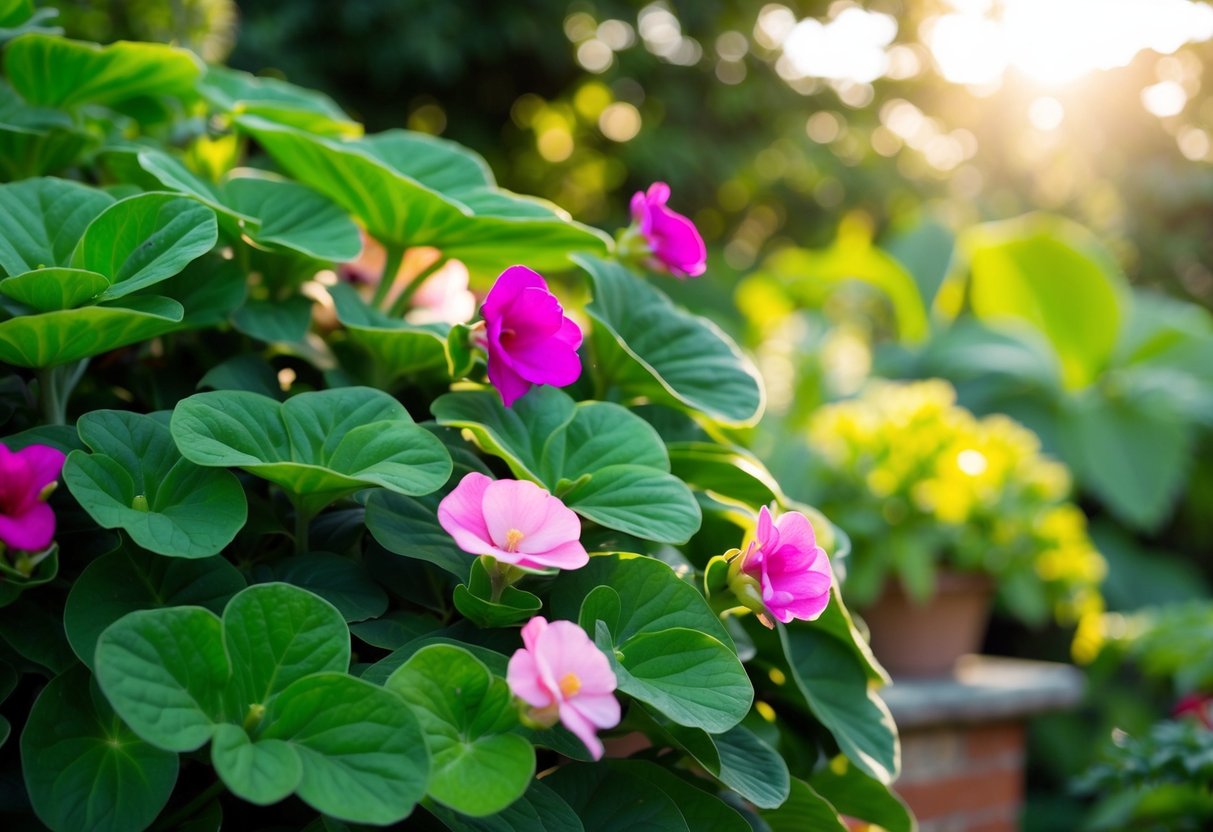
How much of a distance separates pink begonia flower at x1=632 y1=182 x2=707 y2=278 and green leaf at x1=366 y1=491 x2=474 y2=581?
1.17 ft

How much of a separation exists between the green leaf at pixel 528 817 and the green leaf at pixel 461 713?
0.06 m

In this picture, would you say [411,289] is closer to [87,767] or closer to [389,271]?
[389,271]

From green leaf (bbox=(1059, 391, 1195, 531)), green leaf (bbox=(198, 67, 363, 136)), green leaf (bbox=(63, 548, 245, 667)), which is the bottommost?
green leaf (bbox=(1059, 391, 1195, 531))

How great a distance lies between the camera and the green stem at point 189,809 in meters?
0.62

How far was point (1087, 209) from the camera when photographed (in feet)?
23.2

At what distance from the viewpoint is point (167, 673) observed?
0.56 metres

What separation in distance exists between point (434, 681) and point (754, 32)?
6286 millimetres

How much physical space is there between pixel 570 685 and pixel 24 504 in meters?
0.33

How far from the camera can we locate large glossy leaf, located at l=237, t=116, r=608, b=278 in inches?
33.4

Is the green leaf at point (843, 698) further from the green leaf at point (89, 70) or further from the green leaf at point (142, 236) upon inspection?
the green leaf at point (89, 70)

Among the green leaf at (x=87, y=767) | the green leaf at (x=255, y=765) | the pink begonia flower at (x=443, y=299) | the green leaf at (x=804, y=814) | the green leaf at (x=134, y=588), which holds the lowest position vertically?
the green leaf at (x=804, y=814)

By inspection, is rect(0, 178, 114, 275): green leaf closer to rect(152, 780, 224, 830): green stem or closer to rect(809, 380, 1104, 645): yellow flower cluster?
rect(152, 780, 224, 830): green stem

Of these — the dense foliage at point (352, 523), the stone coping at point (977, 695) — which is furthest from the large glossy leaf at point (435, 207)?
the stone coping at point (977, 695)

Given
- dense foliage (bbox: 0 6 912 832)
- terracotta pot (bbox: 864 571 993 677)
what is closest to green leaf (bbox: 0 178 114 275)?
dense foliage (bbox: 0 6 912 832)
